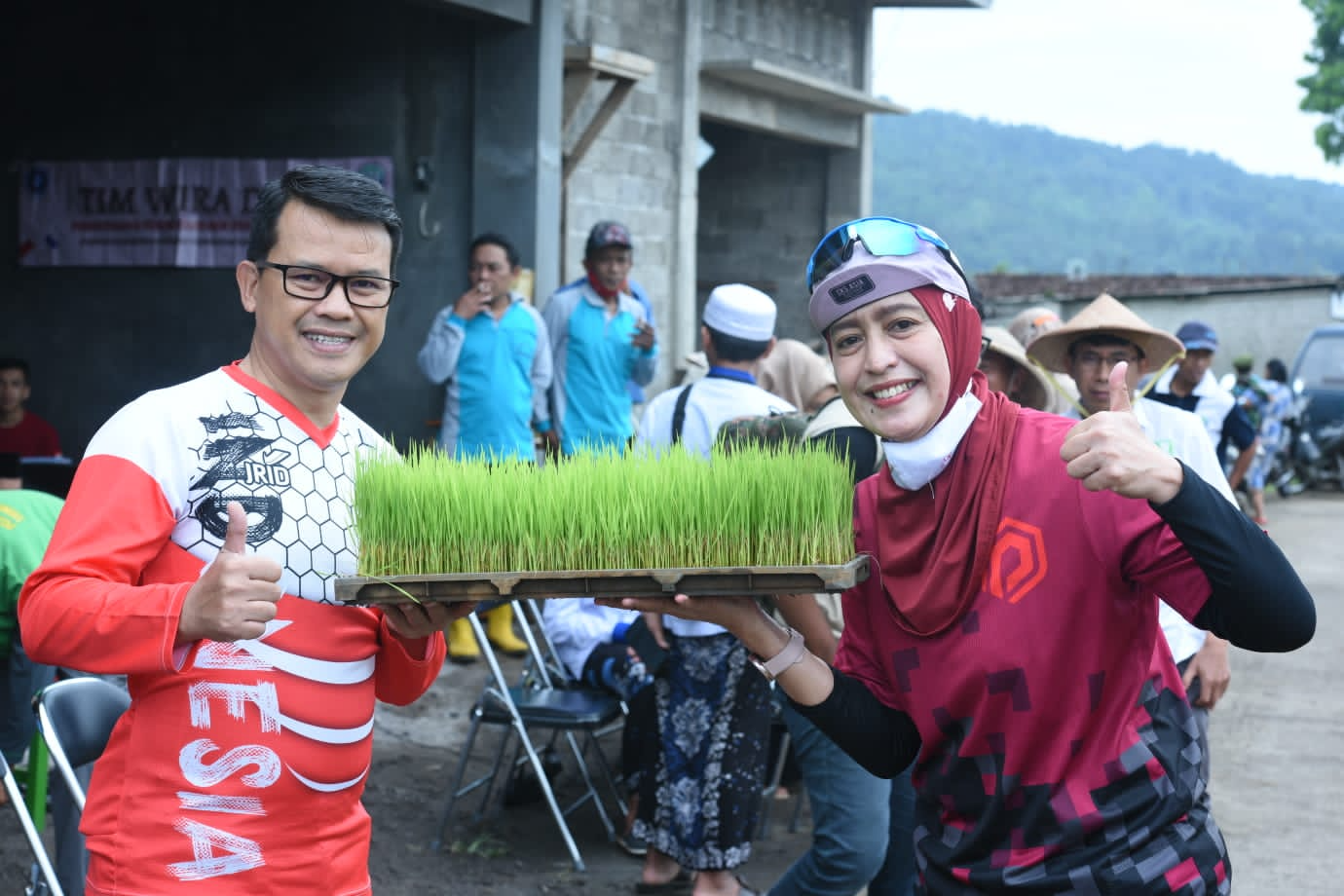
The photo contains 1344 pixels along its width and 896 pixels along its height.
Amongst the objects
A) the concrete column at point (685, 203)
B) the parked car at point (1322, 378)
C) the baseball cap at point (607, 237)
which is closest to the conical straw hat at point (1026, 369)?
the baseball cap at point (607, 237)

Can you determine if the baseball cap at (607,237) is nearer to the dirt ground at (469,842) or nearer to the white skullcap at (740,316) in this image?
the dirt ground at (469,842)

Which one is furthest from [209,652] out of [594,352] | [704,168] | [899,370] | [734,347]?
[704,168]


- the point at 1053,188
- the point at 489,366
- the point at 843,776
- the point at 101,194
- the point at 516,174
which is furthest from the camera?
the point at 1053,188

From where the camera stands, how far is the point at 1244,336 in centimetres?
2664

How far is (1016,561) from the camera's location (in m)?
2.12

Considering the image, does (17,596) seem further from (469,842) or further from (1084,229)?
(1084,229)

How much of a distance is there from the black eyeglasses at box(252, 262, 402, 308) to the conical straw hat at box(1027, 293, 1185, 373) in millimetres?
2528

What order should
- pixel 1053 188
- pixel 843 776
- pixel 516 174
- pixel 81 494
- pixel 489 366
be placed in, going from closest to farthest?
pixel 81 494 < pixel 843 776 < pixel 489 366 < pixel 516 174 < pixel 1053 188

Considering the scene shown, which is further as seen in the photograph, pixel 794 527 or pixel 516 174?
pixel 516 174

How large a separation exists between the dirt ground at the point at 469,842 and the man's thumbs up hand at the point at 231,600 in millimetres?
3259

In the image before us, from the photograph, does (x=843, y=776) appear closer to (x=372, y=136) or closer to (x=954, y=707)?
(x=954, y=707)

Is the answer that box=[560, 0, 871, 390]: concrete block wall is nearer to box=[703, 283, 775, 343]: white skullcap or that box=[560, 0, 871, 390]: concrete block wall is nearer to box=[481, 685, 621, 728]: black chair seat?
box=[481, 685, 621, 728]: black chair seat

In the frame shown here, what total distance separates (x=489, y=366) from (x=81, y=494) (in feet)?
18.0

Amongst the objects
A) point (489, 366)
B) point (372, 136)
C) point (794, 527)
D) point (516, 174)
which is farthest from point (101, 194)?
point (794, 527)
